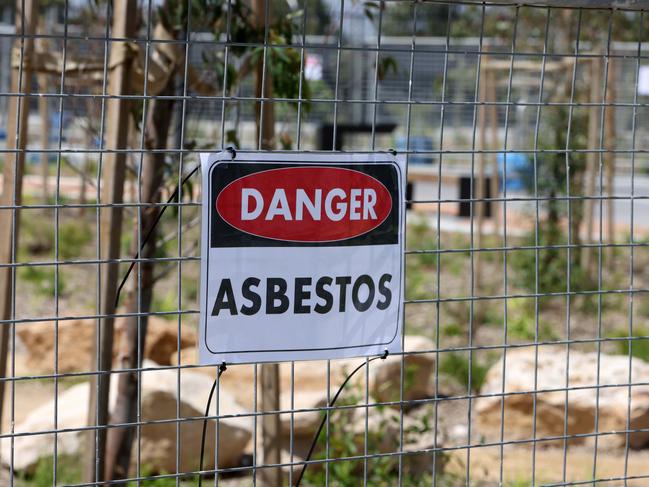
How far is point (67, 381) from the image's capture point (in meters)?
6.14

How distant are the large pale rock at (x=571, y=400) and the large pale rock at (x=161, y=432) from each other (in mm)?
1516

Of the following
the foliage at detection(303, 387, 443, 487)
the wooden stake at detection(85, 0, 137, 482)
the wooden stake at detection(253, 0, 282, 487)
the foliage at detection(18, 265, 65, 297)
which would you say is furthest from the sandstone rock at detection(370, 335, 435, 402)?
the foliage at detection(18, 265, 65, 297)

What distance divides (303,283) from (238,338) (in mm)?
192

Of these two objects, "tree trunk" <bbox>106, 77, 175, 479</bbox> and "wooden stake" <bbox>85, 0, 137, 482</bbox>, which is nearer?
"wooden stake" <bbox>85, 0, 137, 482</bbox>

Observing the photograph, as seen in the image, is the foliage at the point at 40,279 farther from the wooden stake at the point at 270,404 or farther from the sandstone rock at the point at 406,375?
the wooden stake at the point at 270,404

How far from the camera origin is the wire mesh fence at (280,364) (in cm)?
242

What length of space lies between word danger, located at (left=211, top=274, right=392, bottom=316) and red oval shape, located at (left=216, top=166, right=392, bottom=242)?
0.10 meters

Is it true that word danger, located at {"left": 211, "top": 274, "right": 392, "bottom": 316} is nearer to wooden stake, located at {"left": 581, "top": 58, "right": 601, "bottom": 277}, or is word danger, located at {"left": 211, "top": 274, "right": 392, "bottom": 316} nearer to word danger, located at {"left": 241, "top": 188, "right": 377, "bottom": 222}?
word danger, located at {"left": 241, "top": 188, "right": 377, "bottom": 222}

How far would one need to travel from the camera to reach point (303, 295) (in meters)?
2.32

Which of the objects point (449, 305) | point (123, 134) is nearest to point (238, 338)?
point (123, 134)

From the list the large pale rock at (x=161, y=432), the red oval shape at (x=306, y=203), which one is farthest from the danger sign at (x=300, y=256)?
the large pale rock at (x=161, y=432)

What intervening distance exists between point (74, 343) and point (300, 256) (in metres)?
4.23

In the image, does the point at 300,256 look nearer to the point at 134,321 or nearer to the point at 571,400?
the point at 134,321

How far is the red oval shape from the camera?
2.25m
